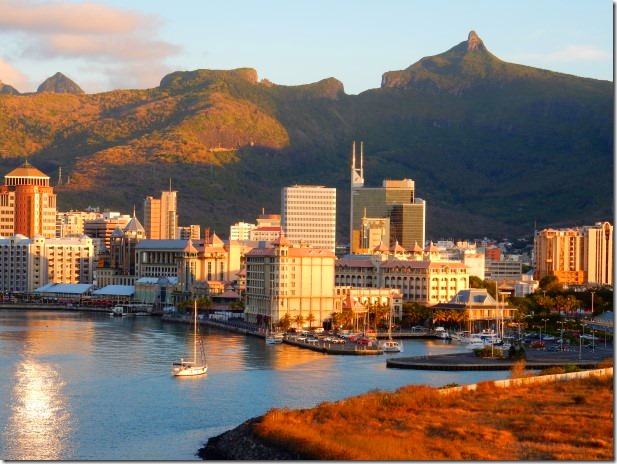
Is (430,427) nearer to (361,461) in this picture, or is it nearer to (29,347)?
(361,461)

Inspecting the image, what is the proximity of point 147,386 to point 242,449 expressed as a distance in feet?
40.1

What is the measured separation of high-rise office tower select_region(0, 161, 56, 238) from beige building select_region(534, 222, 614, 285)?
37802 mm

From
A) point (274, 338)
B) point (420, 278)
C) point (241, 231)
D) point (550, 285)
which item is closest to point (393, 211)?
point (241, 231)

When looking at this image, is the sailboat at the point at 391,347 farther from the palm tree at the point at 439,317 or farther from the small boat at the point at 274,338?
the palm tree at the point at 439,317

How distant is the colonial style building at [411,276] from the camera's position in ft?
249

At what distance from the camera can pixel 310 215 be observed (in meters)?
118

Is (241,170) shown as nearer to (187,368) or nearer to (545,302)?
(545,302)

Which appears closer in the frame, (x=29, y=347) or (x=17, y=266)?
(x=29, y=347)

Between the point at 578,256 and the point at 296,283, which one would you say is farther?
the point at 578,256

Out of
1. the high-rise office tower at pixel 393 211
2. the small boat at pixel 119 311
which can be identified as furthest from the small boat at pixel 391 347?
the high-rise office tower at pixel 393 211

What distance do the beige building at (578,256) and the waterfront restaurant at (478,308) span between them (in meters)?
37.8

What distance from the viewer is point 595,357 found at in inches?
2000

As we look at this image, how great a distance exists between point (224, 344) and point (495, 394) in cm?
2352

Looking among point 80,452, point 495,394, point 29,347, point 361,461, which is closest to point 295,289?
point 29,347
